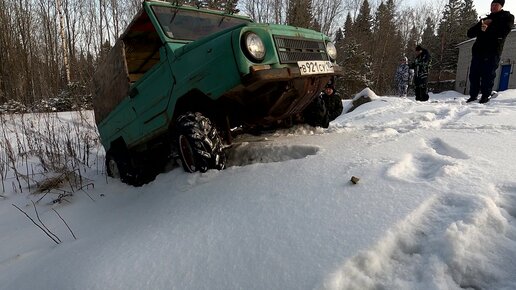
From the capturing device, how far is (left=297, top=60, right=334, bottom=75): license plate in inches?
106

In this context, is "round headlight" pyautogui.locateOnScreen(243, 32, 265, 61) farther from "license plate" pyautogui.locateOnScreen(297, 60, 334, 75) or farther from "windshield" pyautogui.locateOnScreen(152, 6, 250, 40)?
"windshield" pyautogui.locateOnScreen(152, 6, 250, 40)

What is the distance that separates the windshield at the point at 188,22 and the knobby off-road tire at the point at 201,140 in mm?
1042

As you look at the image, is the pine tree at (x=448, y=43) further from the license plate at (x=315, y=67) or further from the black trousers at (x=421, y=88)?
the license plate at (x=315, y=67)

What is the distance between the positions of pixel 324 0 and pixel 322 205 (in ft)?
91.5

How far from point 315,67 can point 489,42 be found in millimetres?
4334

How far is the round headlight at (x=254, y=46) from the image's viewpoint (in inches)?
95.3

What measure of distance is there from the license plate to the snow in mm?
691

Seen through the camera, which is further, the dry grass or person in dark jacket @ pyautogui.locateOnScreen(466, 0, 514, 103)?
person in dark jacket @ pyautogui.locateOnScreen(466, 0, 514, 103)

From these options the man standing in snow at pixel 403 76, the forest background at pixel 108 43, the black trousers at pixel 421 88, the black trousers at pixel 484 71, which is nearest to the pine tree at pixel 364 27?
the forest background at pixel 108 43

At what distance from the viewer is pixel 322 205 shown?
1814 millimetres

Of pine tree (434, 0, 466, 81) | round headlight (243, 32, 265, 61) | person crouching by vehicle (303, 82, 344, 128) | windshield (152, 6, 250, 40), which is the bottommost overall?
person crouching by vehicle (303, 82, 344, 128)

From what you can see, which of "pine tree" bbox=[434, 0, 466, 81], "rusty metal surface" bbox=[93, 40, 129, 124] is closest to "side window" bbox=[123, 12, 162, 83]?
"rusty metal surface" bbox=[93, 40, 129, 124]

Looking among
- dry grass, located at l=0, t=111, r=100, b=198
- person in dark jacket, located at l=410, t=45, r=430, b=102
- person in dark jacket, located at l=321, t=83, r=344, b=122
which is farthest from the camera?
person in dark jacket, located at l=410, t=45, r=430, b=102

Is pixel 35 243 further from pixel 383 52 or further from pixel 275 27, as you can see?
pixel 383 52
